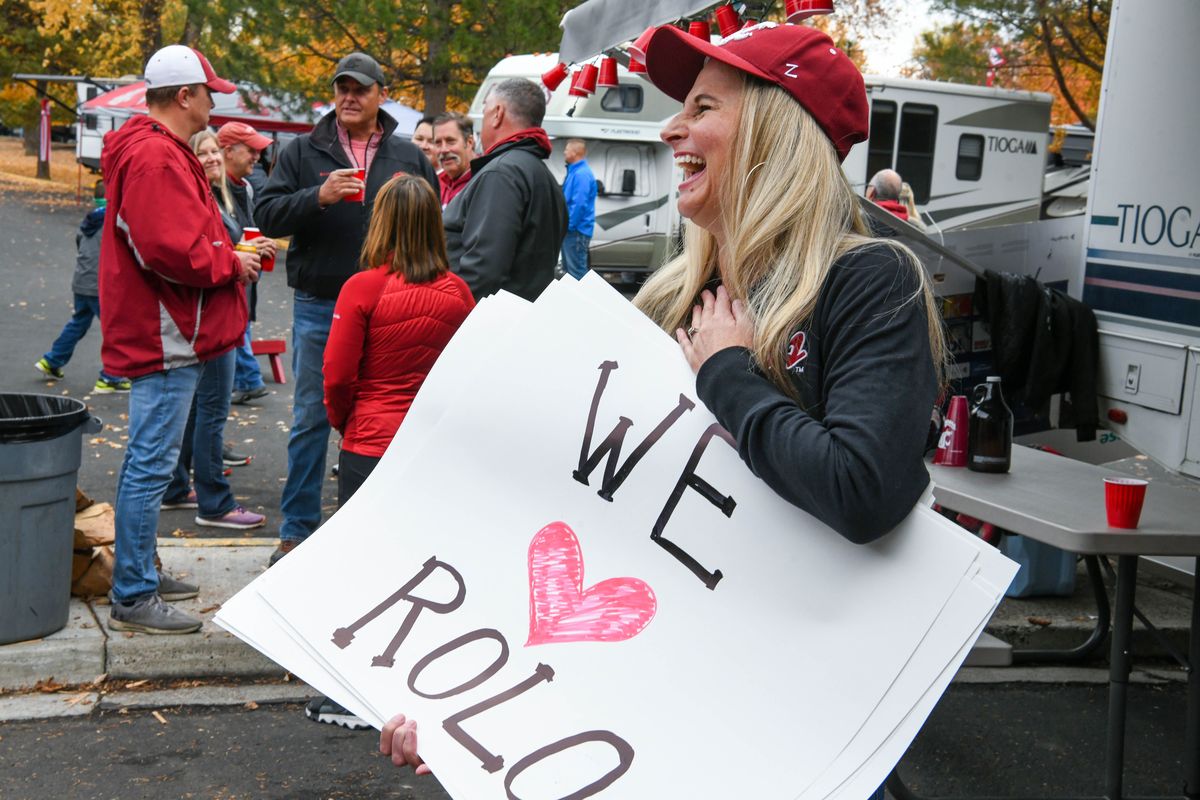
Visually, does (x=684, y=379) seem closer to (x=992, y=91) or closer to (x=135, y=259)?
(x=135, y=259)

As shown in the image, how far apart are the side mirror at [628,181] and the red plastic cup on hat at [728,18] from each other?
14.5m

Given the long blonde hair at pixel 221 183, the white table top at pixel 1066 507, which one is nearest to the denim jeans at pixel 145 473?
the white table top at pixel 1066 507

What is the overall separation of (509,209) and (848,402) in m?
3.85

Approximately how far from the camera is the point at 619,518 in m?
1.78

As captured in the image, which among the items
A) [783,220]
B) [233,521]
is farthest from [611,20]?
[233,521]

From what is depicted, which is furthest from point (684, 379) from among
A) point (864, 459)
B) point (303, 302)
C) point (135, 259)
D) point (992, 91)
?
point (992, 91)

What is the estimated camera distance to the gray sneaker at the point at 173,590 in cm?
529

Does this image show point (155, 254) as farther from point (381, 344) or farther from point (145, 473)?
point (381, 344)

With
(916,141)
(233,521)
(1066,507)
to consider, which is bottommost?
(233,521)

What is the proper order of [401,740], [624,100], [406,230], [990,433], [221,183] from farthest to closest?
[624,100], [221,183], [406,230], [990,433], [401,740]

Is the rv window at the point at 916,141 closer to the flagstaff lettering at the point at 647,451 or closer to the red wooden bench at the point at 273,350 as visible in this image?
the red wooden bench at the point at 273,350

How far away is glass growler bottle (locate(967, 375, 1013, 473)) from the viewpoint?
418 centimetres

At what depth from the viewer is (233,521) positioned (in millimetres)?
6629

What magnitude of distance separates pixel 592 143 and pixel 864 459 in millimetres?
17891
